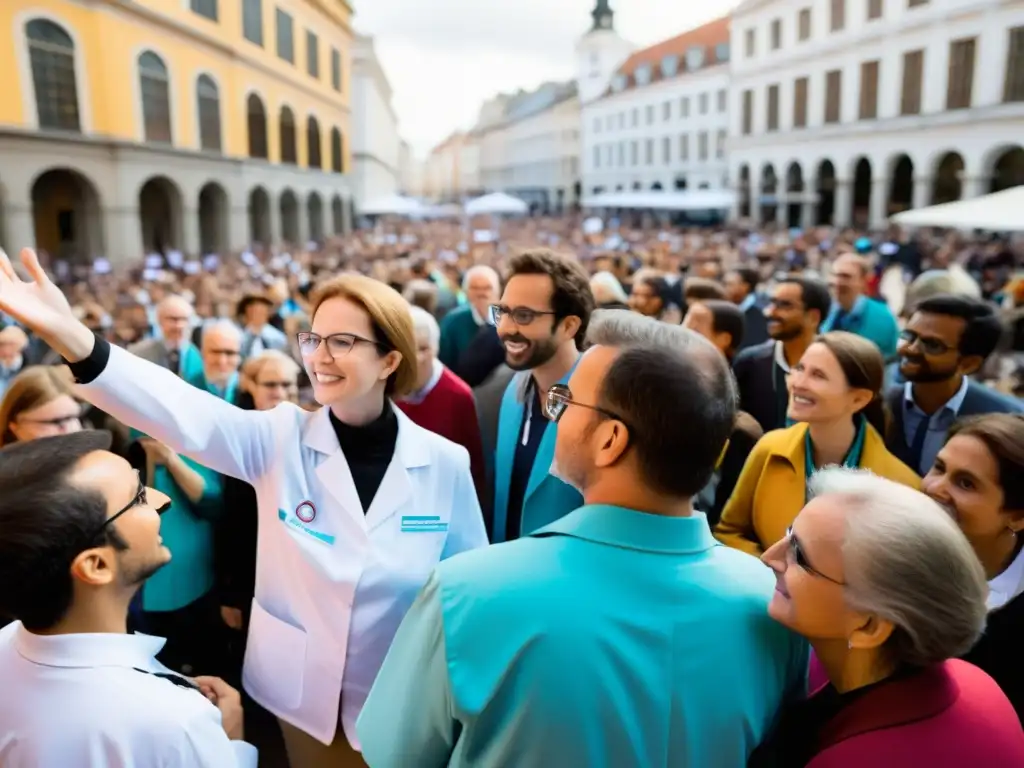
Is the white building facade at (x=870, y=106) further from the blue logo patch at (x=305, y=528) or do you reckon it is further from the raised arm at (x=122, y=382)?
the raised arm at (x=122, y=382)

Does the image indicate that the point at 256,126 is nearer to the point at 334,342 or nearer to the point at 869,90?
the point at 869,90

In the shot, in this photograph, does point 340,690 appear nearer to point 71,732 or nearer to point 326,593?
point 326,593

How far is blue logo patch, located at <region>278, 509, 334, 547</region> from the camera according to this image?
2377mm

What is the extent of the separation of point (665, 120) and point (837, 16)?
2000 centimetres

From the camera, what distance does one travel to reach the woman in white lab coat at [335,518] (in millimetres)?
2375

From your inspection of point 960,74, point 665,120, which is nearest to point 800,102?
point 960,74

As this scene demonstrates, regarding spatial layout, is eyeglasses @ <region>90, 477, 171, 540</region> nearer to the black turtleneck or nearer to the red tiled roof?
the black turtleneck

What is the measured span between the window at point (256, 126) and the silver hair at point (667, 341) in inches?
994

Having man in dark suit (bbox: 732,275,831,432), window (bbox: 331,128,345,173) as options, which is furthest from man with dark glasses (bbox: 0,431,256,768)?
window (bbox: 331,128,345,173)

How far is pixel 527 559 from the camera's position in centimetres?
142

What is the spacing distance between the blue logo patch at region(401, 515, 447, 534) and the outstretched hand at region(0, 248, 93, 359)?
3.44 ft

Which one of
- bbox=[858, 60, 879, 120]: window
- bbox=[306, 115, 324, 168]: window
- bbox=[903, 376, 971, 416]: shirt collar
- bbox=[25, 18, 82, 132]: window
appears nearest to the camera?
bbox=[903, 376, 971, 416]: shirt collar

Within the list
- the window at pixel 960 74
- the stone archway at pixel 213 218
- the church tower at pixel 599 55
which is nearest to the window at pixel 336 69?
the stone archway at pixel 213 218

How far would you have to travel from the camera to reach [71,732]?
150 centimetres
